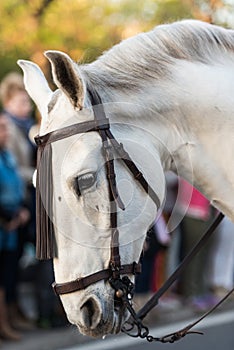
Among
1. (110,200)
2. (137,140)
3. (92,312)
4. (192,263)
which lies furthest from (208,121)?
(192,263)

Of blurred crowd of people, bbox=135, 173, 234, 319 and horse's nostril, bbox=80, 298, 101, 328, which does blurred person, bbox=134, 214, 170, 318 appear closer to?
blurred crowd of people, bbox=135, 173, 234, 319

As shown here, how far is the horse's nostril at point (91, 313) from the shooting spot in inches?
126

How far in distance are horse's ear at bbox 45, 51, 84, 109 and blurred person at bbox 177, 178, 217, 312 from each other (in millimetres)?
5946

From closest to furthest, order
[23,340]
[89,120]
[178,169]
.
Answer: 1. [89,120]
2. [178,169]
3. [23,340]

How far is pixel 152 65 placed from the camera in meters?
3.34

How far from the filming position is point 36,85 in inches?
141

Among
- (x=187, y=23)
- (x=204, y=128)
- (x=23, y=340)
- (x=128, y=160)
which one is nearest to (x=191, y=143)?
(x=204, y=128)

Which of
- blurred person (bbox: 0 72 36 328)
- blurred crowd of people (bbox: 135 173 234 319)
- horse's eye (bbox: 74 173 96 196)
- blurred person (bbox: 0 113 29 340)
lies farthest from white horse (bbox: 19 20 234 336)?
blurred crowd of people (bbox: 135 173 234 319)

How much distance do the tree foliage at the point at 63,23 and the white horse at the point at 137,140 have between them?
8267 mm

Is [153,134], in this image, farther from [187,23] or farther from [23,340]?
[23,340]

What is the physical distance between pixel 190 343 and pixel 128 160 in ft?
16.5

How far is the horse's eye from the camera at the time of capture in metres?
3.16

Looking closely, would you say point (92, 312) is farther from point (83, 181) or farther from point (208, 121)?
point (208, 121)

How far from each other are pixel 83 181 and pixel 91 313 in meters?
0.54
